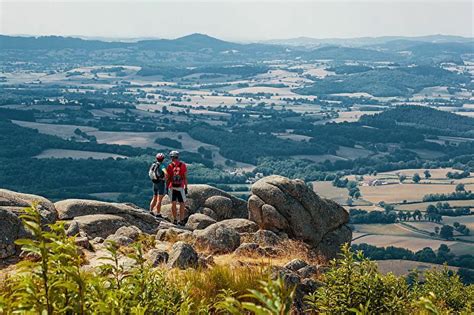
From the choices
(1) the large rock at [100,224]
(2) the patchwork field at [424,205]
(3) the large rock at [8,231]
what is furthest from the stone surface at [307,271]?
(2) the patchwork field at [424,205]

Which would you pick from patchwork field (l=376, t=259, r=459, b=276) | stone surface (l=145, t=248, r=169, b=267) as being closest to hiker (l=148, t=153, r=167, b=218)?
stone surface (l=145, t=248, r=169, b=267)

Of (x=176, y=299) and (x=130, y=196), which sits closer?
(x=176, y=299)

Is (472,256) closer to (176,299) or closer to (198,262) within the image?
(198,262)

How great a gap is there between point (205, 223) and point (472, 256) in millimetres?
101748

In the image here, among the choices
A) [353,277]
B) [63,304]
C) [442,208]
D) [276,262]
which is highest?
[63,304]

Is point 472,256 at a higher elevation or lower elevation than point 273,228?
lower

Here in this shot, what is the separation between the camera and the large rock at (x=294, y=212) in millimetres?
35062

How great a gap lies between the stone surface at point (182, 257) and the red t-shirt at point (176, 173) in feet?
36.3

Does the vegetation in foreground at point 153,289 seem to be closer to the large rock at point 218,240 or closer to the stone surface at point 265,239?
the large rock at point 218,240

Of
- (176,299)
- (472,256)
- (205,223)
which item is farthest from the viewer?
(472,256)

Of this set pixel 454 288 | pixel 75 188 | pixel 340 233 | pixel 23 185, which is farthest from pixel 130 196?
pixel 454 288

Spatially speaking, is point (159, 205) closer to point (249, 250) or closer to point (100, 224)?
point (100, 224)

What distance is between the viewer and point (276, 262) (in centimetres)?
2300

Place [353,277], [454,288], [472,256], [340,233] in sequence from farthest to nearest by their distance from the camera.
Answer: [472,256], [340,233], [454,288], [353,277]
